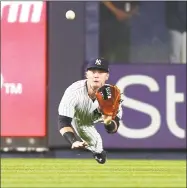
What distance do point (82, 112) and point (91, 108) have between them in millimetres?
61

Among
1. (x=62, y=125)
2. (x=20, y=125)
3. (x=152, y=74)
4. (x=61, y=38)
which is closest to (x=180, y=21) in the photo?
(x=152, y=74)

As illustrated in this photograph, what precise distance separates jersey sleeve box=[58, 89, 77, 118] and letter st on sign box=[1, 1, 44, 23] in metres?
6.48

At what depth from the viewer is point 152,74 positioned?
436 inches

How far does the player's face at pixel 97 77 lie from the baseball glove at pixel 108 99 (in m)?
0.03

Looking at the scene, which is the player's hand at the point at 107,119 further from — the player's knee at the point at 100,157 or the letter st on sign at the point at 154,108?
the letter st on sign at the point at 154,108

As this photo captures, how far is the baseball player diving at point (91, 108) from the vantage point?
3.51 metres

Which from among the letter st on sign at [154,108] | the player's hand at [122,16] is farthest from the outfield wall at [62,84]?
the player's hand at [122,16]

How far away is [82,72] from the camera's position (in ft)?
34.1

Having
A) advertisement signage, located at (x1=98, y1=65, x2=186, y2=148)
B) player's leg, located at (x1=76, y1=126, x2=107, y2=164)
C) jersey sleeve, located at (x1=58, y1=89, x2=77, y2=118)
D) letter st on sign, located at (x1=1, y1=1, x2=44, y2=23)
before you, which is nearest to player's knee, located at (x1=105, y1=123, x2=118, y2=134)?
player's leg, located at (x1=76, y1=126, x2=107, y2=164)

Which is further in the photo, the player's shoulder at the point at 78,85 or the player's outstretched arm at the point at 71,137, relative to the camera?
the player's shoulder at the point at 78,85

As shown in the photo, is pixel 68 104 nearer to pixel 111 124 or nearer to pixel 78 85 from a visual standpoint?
pixel 78 85

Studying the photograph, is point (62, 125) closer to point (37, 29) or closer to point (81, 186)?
point (81, 186)

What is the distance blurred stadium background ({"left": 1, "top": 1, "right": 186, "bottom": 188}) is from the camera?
10.7 metres

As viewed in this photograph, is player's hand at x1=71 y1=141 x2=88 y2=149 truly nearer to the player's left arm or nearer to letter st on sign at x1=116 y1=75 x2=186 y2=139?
the player's left arm
